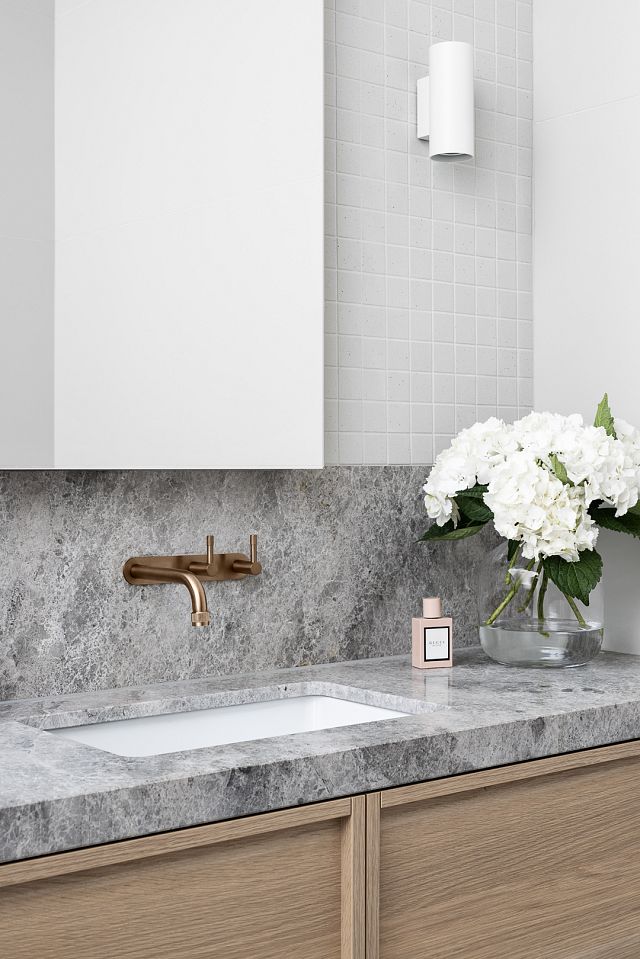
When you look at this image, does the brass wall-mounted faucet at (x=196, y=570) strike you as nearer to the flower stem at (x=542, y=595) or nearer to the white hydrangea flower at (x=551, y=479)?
the white hydrangea flower at (x=551, y=479)

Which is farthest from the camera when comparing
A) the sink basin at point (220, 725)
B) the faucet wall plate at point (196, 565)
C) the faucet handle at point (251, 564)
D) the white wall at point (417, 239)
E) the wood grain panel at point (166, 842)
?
the white wall at point (417, 239)

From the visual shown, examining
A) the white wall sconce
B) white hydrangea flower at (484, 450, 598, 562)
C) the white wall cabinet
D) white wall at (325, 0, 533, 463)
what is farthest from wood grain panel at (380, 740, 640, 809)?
the white wall sconce

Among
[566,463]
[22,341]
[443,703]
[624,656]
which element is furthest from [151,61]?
[624,656]

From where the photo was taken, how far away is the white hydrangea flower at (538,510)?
177cm

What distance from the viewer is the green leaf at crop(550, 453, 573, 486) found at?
180 cm

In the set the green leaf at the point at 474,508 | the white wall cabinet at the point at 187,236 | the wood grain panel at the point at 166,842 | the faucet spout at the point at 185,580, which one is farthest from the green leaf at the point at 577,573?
the wood grain panel at the point at 166,842

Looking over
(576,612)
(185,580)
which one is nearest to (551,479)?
(576,612)


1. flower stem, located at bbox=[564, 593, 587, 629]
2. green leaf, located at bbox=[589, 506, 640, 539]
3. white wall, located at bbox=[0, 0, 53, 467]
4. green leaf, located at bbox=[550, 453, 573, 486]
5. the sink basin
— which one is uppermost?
white wall, located at bbox=[0, 0, 53, 467]

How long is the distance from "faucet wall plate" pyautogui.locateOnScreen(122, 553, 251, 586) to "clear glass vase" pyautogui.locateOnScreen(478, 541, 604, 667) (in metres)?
0.43

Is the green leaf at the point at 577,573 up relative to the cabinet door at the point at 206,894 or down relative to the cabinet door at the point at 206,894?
up

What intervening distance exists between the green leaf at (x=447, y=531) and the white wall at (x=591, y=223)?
333 millimetres

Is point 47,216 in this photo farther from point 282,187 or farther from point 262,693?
point 262,693

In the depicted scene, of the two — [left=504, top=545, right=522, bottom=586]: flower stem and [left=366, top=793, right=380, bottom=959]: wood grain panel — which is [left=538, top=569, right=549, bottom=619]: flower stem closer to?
[left=504, top=545, right=522, bottom=586]: flower stem

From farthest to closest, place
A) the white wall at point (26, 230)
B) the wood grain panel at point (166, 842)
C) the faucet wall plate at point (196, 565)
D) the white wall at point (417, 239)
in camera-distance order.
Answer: the white wall at point (417, 239) < the faucet wall plate at point (196, 565) < the white wall at point (26, 230) < the wood grain panel at point (166, 842)
